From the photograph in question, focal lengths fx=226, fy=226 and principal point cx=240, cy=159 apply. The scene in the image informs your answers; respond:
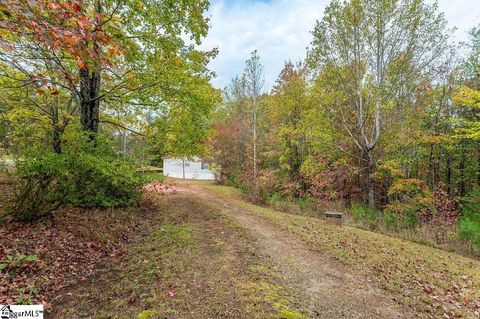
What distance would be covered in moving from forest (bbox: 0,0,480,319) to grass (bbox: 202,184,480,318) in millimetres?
49

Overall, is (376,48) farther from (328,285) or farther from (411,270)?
(328,285)

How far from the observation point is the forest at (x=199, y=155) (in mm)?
3369

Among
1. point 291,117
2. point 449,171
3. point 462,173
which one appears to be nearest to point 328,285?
point 291,117

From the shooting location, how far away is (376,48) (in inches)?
425

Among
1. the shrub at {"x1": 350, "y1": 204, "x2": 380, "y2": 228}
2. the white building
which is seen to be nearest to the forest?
the shrub at {"x1": 350, "y1": 204, "x2": 380, "y2": 228}

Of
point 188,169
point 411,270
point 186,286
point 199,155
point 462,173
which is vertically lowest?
point 411,270

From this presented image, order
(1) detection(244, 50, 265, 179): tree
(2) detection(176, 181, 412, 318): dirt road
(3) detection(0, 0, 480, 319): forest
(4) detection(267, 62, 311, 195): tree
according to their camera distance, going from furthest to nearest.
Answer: (1) detection(244, 50, 265, 179): tree
(4) detection(267, 62, 311, 195): tree
(3) detection(0, 0, 480, 319): forest
(2) detection(176, 181, 412, 318): dirt road

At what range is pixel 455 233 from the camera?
8336mm

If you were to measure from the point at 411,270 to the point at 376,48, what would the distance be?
10.1 meters

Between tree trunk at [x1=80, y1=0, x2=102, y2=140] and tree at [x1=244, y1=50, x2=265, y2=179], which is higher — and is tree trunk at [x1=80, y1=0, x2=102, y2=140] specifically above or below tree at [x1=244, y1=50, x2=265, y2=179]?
below

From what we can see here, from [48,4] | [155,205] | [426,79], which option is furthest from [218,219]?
[426,79]

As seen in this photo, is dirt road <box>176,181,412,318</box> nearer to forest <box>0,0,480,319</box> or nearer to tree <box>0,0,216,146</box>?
forest <box>0,0,480,319</box>

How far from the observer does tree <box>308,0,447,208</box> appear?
10234 mm

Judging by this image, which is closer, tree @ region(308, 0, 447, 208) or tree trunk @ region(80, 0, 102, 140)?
tree trunk @ region(80, 0, 102, 140)
